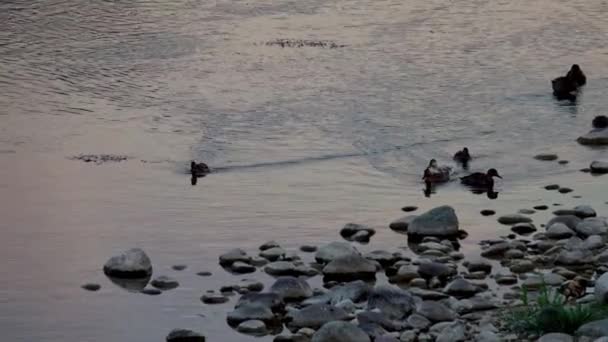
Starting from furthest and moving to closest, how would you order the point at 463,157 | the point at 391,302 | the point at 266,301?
the point at 463,157 < the point at 266,301 < the point at 391,302

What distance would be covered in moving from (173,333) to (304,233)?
11.8ft

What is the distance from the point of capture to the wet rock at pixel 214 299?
13469 mm

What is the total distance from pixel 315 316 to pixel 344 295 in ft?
2.02

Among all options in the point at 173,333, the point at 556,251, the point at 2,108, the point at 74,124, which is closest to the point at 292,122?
the point at 74,124

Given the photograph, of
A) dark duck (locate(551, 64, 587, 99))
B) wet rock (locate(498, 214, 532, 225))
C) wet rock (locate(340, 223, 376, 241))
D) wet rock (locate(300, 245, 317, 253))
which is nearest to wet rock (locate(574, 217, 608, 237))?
wet rock (locate(498, 214, 532, 225))

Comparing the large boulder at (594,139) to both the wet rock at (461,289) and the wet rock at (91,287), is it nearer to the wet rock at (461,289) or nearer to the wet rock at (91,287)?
the wet rock at (461,289)

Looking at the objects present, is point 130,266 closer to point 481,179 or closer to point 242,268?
point 242,268

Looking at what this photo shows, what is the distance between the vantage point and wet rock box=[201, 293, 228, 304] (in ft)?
44.2

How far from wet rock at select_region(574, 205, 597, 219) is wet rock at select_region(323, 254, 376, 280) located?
3.04m

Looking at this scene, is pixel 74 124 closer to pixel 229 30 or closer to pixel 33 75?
pixel 33 75

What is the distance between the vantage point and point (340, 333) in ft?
39.4

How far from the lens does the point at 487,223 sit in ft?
53.0

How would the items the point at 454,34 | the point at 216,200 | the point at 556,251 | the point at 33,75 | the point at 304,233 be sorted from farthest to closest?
the point at 454,34, the point at 33,75, the point at 216,200, the point at 304,233, the point at 556,251

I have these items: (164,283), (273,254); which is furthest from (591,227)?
(164,283)
